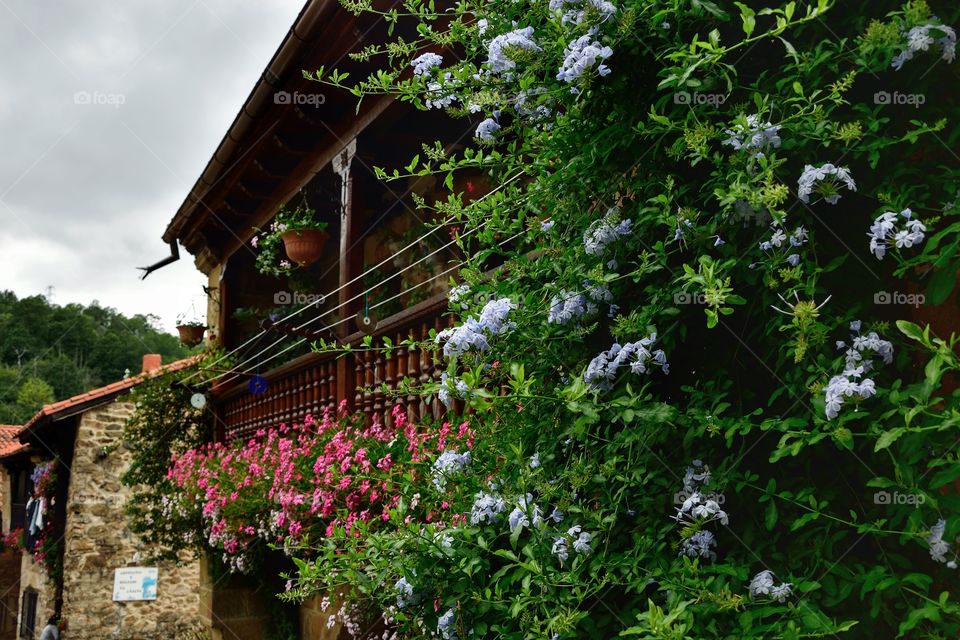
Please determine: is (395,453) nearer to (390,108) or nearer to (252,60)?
(390,108)

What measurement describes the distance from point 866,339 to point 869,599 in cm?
61

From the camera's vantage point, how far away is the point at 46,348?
48.0 m

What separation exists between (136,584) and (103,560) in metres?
3.17

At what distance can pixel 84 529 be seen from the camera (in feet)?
49.7

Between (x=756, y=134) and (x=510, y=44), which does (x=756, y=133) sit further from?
(x=510, y=44)

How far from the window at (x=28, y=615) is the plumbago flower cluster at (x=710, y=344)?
20.1 m

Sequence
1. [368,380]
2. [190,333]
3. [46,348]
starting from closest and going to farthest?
[368,380]
[190,333]
[46,348]

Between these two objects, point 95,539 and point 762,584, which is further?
point 95,539

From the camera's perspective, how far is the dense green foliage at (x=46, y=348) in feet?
151

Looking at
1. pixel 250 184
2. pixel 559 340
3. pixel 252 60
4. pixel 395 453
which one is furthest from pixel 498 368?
pixel 250 184

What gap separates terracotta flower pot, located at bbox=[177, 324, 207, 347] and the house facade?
2364 millimetres

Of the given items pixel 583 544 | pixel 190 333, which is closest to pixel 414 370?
pixel 583 544

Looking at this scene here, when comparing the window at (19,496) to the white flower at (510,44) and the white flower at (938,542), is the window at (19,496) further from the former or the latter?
the white flower at (938,542)

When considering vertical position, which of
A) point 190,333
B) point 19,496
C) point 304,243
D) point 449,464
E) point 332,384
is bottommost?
point 449,464
